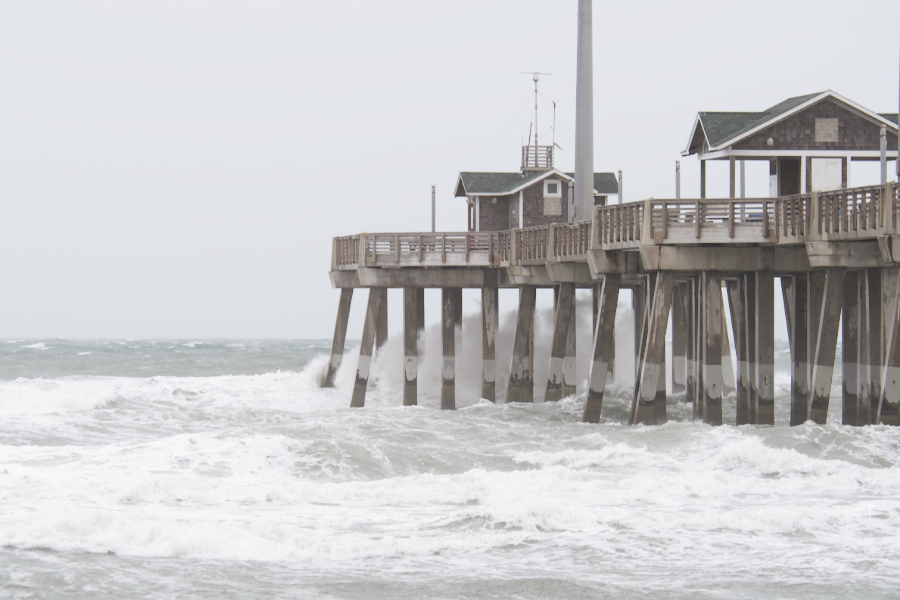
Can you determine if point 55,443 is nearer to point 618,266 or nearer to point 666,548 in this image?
point 618,266

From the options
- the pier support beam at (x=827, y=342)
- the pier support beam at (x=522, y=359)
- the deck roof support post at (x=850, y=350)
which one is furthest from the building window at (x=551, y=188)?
the pier support beam at (x=827, y=342)

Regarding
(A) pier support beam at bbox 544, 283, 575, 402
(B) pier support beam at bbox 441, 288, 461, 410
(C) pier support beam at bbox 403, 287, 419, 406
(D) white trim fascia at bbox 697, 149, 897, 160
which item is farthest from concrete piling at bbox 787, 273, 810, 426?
(C) pier support beam at bbox 403, 287, 419, 406

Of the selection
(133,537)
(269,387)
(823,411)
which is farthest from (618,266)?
(269,387)

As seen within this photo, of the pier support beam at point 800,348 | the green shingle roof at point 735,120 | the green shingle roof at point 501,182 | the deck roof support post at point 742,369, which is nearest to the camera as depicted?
the pier support beam at point 800,348

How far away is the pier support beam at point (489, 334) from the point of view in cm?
3198

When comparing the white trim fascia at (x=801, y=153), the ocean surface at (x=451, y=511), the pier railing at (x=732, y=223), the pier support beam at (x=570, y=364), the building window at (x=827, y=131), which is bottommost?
the ocean surface at (x=451, y=511)

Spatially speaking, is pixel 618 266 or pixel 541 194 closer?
pixel 618 266

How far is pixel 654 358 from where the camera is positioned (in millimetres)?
22484

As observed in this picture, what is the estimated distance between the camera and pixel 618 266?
24.4 meters

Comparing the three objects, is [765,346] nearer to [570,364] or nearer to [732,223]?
[732,223]

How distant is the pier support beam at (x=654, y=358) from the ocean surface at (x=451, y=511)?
2.22 ft

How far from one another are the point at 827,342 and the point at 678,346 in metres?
14.2

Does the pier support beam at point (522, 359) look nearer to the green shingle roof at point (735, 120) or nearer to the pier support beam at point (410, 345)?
the pier support beam at point (410, 345)

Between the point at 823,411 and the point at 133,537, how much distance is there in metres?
12.8
